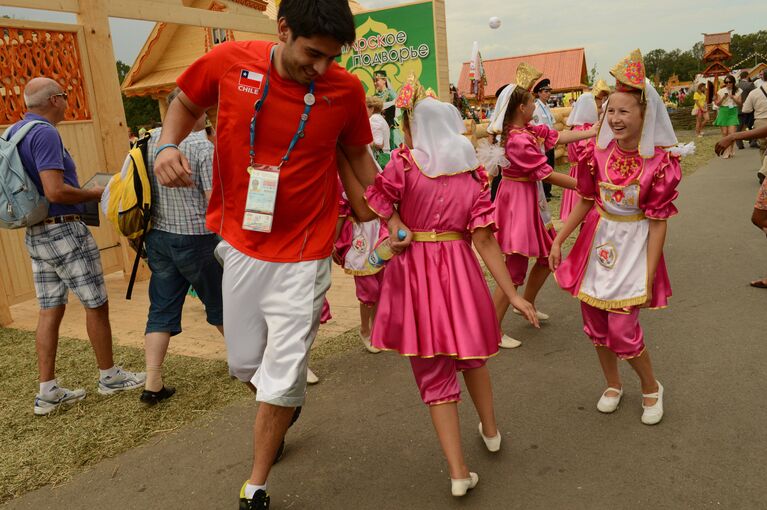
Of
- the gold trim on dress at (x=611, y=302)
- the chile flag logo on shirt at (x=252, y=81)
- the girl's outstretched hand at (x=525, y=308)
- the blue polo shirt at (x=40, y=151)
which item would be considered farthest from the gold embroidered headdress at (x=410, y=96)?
the blue polo shirt at (x=40, y=151)

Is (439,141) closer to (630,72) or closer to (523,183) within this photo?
(630,72)

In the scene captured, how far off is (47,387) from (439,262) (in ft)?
10.1

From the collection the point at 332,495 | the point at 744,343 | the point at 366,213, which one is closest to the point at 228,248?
the point at 366,213

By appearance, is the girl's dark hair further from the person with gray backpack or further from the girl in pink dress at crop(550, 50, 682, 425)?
the person with gray backpack

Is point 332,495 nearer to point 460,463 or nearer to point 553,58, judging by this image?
point 460,463

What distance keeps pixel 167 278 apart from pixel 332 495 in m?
1.99

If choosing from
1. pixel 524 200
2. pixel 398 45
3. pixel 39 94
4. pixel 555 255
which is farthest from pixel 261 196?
pixel 398 45

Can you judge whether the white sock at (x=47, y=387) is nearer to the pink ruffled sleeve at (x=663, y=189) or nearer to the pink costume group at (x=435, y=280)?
the pink costume group at (x=435, y=280)

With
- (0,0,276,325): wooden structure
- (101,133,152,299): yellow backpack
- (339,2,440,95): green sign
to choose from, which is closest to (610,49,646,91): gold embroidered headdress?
(101,133,152,299): yellow backpack

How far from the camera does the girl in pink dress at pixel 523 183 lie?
4.70m

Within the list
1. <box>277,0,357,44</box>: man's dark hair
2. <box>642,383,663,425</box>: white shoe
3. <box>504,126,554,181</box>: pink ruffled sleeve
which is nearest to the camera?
<box>277,0,357,44</box>: man's dark hair

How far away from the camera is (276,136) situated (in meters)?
2.57

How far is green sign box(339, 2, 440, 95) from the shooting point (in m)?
10.6

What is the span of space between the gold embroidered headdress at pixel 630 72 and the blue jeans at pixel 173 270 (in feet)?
8.99
